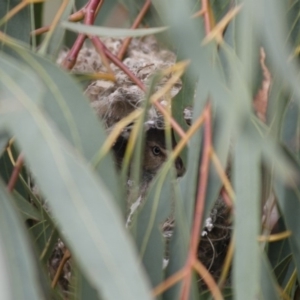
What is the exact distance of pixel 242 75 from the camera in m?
0.52

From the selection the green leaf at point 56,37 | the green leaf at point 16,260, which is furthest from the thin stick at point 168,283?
the green leaf at point 56,37

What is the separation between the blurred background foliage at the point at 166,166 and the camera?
1.45 feet

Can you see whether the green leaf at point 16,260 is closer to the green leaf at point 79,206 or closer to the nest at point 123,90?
the green leaf at point 79,206

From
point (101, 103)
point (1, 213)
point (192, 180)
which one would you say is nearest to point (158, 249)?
point (192, 180)

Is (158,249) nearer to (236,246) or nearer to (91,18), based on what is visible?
(236,246)

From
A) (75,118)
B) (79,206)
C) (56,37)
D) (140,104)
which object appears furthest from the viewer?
(140,104)

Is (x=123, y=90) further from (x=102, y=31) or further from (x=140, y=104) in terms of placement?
(x=102, y=31)

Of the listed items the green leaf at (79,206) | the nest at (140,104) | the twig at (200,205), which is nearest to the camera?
the green leaf at (79,206)

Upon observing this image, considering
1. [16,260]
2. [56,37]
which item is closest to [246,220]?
[16,260]

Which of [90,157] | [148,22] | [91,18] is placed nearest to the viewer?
[90,157]

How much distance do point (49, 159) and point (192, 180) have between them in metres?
0.20

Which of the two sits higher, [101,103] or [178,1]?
[178,1]

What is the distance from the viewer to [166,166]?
0.65 metres

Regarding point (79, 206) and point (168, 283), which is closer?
point (79, 206)
